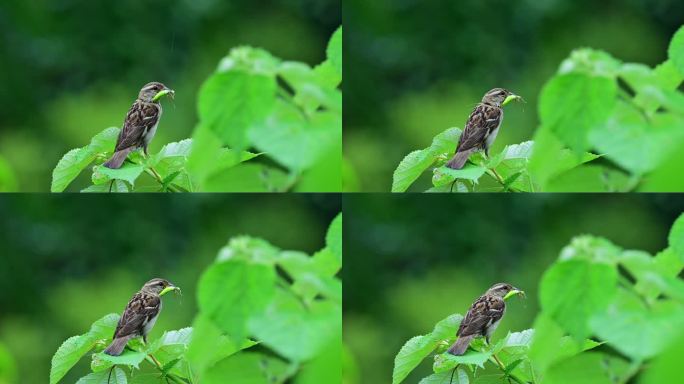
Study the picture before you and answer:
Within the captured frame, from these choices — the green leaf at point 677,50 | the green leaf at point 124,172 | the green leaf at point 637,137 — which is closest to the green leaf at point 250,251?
the green leaf at point 124,172

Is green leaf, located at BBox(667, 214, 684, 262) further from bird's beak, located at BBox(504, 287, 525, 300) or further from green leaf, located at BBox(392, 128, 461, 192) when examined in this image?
green leaf, located at BBox(392, 128, 461, 192)

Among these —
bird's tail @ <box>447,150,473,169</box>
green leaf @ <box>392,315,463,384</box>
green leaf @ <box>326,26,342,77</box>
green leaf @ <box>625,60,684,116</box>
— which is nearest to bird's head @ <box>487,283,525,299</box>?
green leaf @ <box>392,315,463,384</box>

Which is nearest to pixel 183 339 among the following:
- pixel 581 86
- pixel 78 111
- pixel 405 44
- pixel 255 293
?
pixel 255 293

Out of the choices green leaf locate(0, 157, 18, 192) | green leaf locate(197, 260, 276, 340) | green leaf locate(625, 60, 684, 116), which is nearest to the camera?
green leaf locate(197, 260, 276, 340)

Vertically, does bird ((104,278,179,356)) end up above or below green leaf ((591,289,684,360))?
above

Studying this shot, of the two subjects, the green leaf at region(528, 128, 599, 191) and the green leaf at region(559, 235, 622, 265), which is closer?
the green leaf at region(559, 235, 622, 265)

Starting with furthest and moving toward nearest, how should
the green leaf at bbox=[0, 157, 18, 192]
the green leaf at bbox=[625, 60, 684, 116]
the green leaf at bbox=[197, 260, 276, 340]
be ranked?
the green leaf at bbox=[0, 157, 18, 192] < the green leaf at bbox=[625, 60, 684, 116] < the green leaf at bbox=[197, 260, 276, 340]

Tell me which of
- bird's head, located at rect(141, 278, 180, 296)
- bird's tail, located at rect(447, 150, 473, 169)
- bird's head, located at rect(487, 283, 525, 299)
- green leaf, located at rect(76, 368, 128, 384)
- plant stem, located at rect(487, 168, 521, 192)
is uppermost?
bird's tail, located at rect(447, 150, 473, 169)
